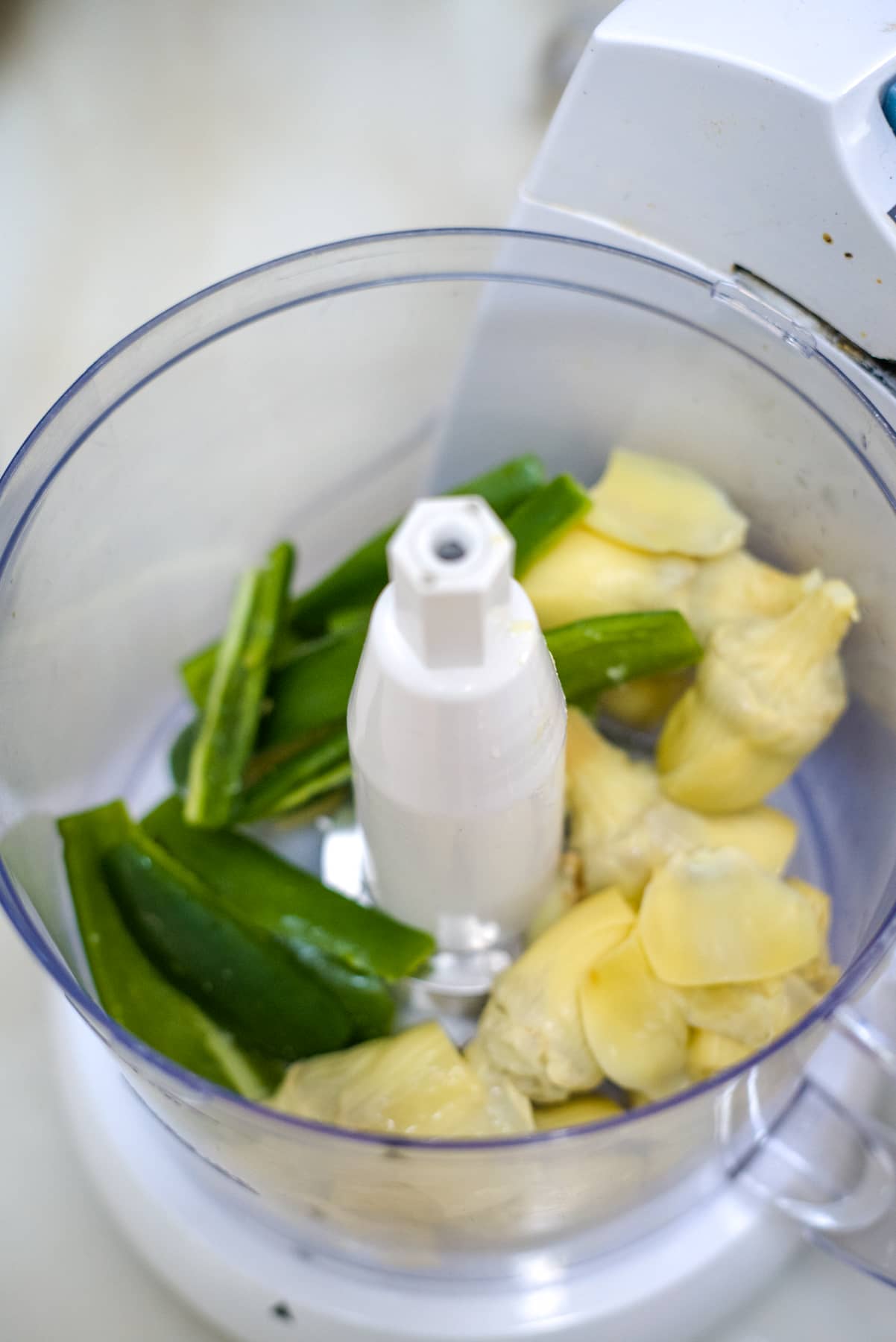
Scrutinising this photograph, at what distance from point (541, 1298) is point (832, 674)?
276 mm

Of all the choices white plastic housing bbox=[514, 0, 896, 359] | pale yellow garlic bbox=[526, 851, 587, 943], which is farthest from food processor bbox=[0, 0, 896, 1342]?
pale yellow garlic bbox=[526, 851, 587, 943]

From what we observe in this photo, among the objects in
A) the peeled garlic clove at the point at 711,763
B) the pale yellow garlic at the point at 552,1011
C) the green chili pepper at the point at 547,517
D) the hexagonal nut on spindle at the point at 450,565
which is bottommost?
the pale yellow garlic at the point at 552,1011

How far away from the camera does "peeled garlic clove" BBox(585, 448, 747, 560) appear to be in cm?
55

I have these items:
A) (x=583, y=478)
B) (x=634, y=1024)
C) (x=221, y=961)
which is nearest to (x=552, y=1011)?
(x=634, y=1024)

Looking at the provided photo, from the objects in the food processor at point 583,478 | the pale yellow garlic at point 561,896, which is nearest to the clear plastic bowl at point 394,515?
the food processor at point 583,478

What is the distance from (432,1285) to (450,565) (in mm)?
314

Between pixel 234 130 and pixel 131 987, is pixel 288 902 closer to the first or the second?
pixel 131 987

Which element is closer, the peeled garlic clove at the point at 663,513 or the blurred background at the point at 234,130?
the peeled garlic clove at the point at 663,513

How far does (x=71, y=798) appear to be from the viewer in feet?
1.98

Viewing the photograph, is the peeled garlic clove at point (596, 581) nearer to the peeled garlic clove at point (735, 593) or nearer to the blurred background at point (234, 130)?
the peeled garlic clove at point (735, 593)

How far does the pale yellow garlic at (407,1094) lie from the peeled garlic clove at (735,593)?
21 cm

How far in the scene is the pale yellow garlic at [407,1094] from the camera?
0.45 meters

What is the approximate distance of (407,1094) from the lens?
46 centimetres

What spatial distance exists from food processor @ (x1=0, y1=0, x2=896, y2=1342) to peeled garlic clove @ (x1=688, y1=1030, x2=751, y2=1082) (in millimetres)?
17
